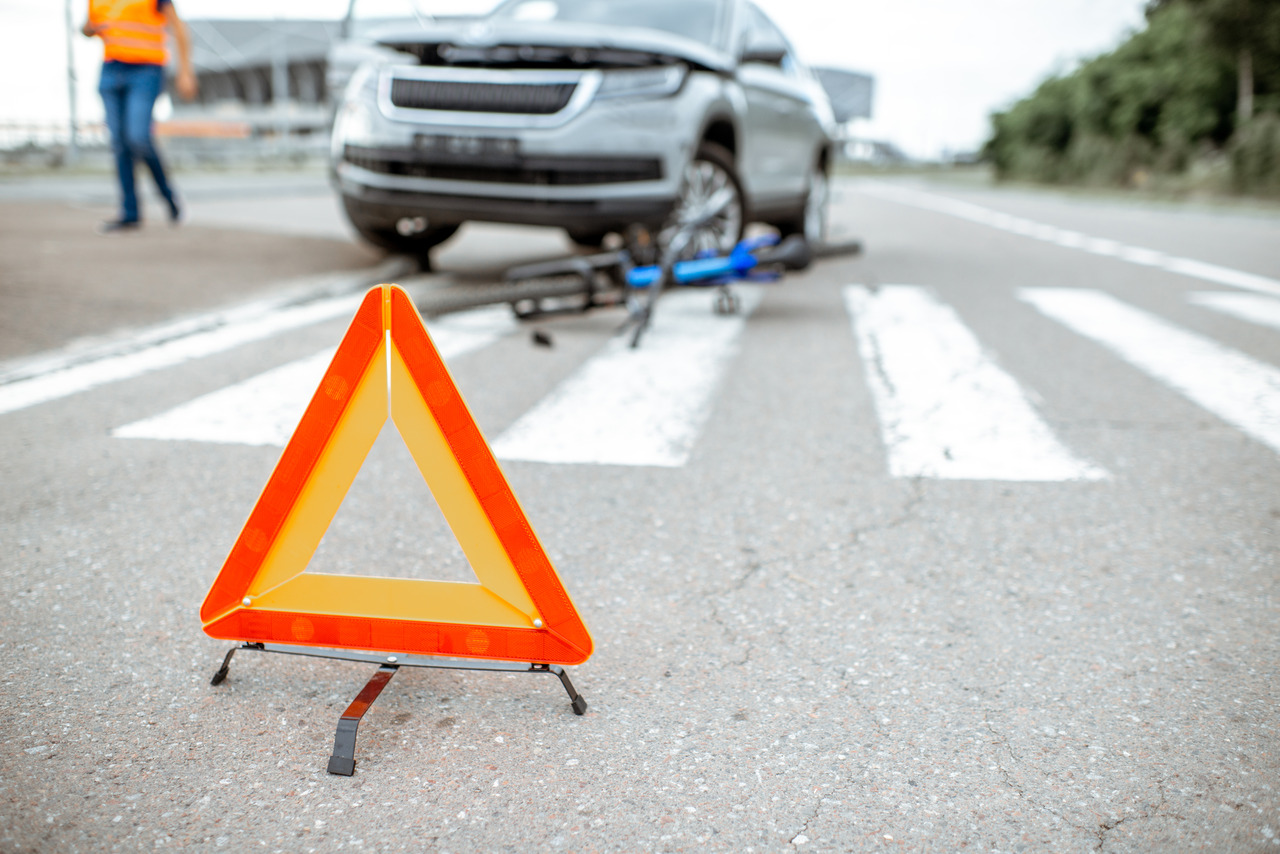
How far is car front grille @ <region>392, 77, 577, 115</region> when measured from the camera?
5965mm

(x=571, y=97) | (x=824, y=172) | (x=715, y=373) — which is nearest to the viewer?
(x=715, y=373)

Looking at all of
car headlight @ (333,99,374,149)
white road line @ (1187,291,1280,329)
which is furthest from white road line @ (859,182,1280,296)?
car headlight @ (333,99,374,149)

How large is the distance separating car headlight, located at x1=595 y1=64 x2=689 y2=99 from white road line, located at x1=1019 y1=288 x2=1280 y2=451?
2.72m

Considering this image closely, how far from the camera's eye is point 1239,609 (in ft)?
8.42

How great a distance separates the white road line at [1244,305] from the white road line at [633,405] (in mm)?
3277

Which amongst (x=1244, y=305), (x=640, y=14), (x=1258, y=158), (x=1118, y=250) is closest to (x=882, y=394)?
(x=640, y=14)

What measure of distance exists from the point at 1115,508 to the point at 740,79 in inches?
189

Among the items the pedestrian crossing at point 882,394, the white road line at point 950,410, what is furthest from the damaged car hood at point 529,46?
the white road line at point 950,410

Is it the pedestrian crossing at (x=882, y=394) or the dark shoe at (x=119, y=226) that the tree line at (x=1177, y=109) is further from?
the dark shoe at (x=119, y=226)

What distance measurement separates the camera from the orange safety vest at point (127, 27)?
8.19m

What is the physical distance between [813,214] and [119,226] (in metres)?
5.91

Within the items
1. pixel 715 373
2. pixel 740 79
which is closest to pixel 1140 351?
pixel 715 373

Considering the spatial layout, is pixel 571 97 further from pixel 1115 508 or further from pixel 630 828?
pixel 630 828

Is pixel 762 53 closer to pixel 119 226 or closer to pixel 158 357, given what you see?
pixel 158 357
